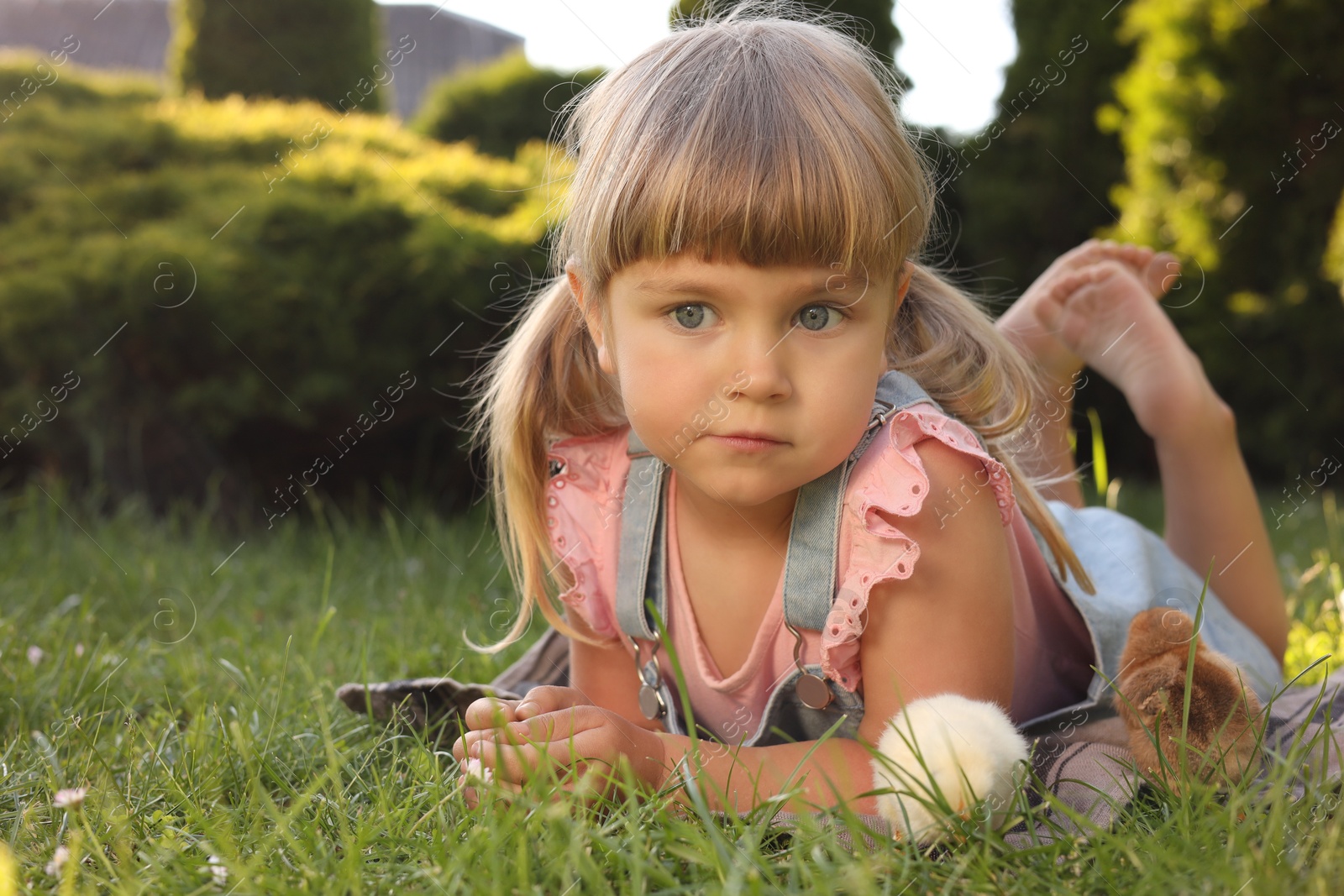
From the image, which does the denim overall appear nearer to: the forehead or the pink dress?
the pink dress

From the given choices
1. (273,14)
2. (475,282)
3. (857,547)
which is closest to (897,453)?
(857,547)

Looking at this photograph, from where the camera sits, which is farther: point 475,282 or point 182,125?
point 182,125

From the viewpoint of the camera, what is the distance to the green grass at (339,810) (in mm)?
1054

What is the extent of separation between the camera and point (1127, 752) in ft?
4.77

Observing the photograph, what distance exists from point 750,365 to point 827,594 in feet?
1.34

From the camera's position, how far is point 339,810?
1174mm

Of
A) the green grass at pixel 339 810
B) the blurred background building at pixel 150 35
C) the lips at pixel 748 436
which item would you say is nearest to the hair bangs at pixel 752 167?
the lips at pixel 748 436

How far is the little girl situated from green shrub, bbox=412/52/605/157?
6103 millimetres

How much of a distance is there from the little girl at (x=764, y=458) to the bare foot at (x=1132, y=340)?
0.42 m

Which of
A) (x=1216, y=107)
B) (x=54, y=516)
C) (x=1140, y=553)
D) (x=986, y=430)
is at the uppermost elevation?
(x=1216, y=107)

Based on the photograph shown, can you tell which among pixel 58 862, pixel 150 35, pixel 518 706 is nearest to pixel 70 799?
pixel 58 862

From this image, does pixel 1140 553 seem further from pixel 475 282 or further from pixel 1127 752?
pixel 475 282

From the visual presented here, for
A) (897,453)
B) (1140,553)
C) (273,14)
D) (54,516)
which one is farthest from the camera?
(273,14)

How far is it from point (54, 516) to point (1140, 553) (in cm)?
294
